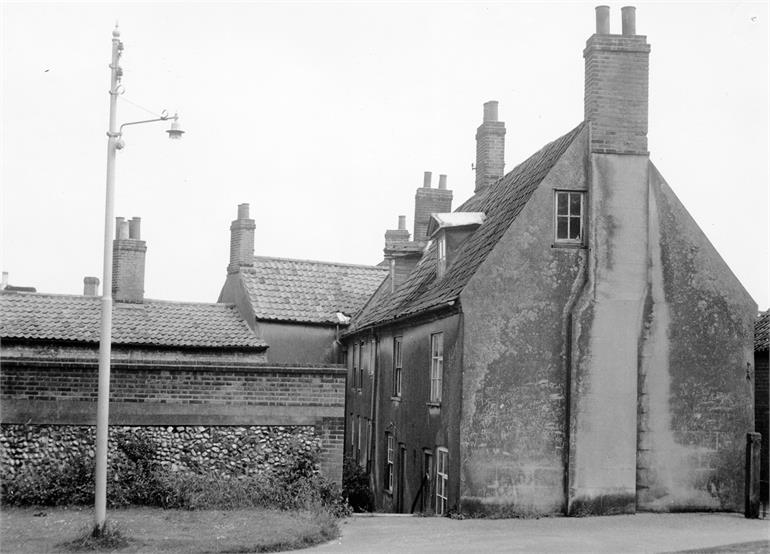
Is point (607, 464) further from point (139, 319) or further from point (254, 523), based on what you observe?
point (139, 319)

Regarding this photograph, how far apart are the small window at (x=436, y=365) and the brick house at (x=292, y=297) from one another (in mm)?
13134

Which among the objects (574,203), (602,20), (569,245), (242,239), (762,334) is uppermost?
(602,20)

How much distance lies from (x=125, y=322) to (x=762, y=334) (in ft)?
67.9

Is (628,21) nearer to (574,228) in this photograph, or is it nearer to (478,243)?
(574,228)

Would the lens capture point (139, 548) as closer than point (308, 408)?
Yes

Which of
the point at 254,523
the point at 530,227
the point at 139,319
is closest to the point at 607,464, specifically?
the point at 530,227

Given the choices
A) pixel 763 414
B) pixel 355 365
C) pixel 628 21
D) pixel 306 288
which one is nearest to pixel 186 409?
pixel 628 21

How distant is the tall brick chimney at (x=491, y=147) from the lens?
103ft

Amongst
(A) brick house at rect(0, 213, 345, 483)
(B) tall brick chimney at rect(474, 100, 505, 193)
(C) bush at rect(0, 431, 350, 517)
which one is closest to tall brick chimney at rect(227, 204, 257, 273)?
(B) tall brick chimney at rect(474, 100, 505, 193)

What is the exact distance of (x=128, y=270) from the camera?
3409 cm

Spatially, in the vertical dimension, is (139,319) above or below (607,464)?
above

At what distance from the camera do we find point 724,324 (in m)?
20.6

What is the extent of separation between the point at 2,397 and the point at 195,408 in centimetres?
385

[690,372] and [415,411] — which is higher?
[690,372]
